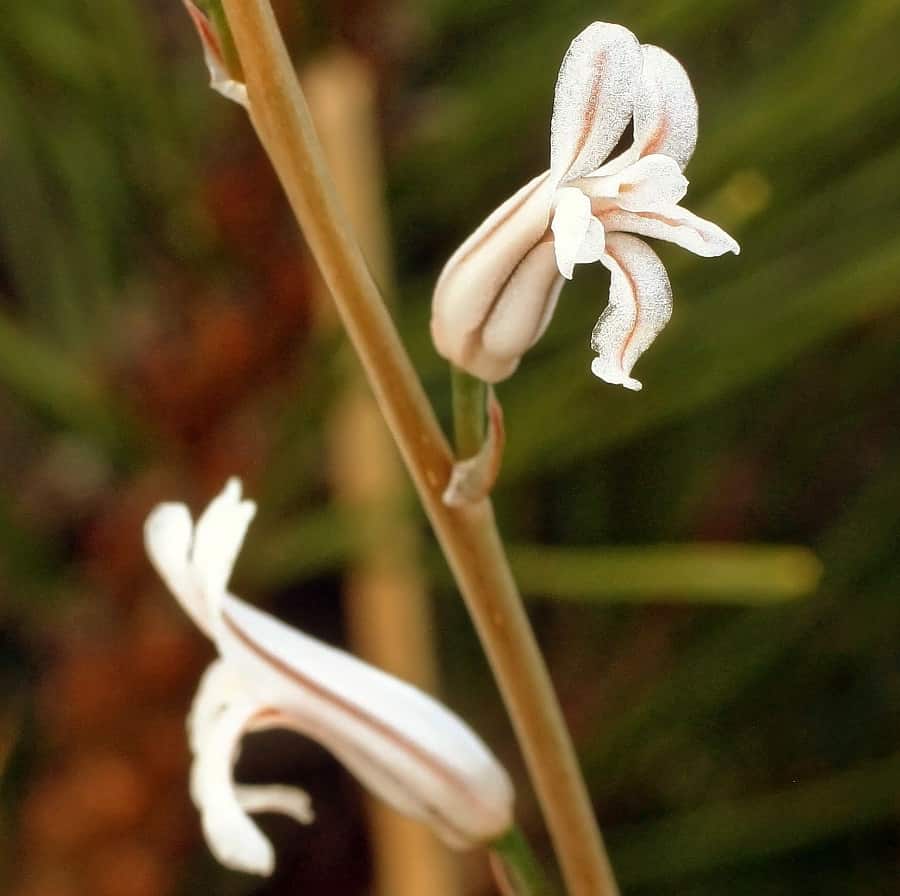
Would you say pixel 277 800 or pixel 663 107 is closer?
pixel 663 107

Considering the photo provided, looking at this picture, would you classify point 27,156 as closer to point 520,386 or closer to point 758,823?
point 520,386

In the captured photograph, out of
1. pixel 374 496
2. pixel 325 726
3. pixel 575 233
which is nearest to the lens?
pixel 575 233

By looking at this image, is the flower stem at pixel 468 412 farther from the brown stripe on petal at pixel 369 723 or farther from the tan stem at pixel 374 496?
the tan stem at pixel 374 496

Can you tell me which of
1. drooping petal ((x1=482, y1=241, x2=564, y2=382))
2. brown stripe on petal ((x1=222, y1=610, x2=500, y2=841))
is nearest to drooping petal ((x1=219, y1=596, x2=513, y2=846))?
brown stripe on petal ((x1=222, y1=610, x2=500, y2=841))

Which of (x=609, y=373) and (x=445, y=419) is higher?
(x=445, y=419)

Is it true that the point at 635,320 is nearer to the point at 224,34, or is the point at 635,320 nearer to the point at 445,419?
the point at 224,34

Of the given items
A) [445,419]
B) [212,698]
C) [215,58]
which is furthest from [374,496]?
[215,58]

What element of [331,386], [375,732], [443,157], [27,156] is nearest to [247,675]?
[375,732]
